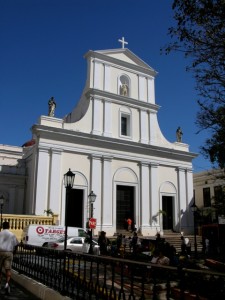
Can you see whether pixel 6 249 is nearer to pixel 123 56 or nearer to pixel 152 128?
pixel 152 128

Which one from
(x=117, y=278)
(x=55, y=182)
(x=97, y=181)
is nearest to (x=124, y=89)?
(x=97, y=181)

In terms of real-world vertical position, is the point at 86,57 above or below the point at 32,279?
above

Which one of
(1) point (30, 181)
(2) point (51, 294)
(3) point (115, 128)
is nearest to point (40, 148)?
(1) point (30, 181)

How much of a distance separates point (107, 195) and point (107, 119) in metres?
7.11

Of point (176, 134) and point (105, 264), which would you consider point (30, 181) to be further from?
point (105, 264)

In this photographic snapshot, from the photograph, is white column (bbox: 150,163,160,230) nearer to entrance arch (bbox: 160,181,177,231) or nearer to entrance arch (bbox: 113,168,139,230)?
entrance arch (bbox: 160,181,177,231)

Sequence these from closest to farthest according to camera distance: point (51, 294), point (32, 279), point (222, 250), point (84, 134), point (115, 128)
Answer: point (51, 294), point (32, 279), point (222, 250), point (84, 134), point (115, 128)

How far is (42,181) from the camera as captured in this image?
27719 mm

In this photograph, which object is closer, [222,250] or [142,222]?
[222,250]

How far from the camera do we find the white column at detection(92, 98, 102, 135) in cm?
3127

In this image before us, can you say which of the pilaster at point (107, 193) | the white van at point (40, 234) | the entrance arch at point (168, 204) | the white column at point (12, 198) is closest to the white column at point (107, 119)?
the pilaster at point (107, 193)

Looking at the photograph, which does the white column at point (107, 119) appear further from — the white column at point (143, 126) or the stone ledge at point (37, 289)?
the stone ledge at point (37, 289)

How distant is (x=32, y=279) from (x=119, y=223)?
74.5 feet

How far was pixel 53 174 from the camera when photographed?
28172 mm
